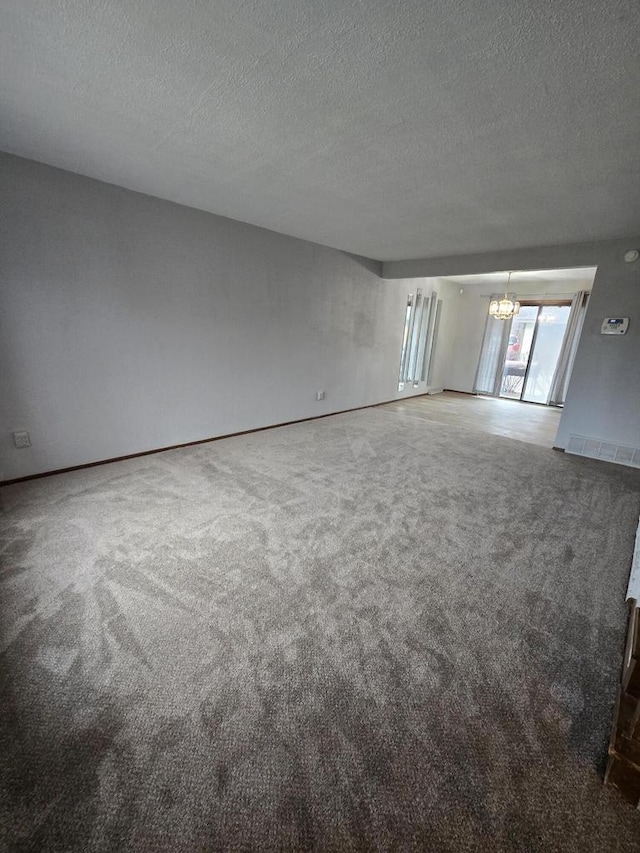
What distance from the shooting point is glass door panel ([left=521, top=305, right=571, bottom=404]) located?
6645mm

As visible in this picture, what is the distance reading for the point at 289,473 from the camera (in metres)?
3.12

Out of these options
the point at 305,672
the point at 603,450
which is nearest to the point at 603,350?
the point at 603,450

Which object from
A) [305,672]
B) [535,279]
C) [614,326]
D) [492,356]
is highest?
[535,279]

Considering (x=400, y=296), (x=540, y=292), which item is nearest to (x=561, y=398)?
(x=540, y=292)

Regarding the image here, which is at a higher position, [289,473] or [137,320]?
[137,320]

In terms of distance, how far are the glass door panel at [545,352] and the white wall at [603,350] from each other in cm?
343

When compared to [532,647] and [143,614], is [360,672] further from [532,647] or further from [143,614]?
[143,614]

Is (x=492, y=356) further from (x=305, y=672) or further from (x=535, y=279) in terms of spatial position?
(x=305, y=672)

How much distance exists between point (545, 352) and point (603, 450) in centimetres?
388

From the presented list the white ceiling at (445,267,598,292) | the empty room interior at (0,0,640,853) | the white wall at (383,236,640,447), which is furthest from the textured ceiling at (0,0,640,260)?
the white ceiling at (445,267,598,292)

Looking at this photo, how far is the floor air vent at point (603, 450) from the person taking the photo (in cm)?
362

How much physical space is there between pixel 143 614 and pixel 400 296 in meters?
5.99

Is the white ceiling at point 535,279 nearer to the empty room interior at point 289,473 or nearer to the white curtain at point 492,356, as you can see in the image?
the white curtain at point 492,356

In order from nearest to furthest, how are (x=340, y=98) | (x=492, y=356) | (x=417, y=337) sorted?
(x=340, y=98) < (x=417, y=337) < (x=492, y=356)
